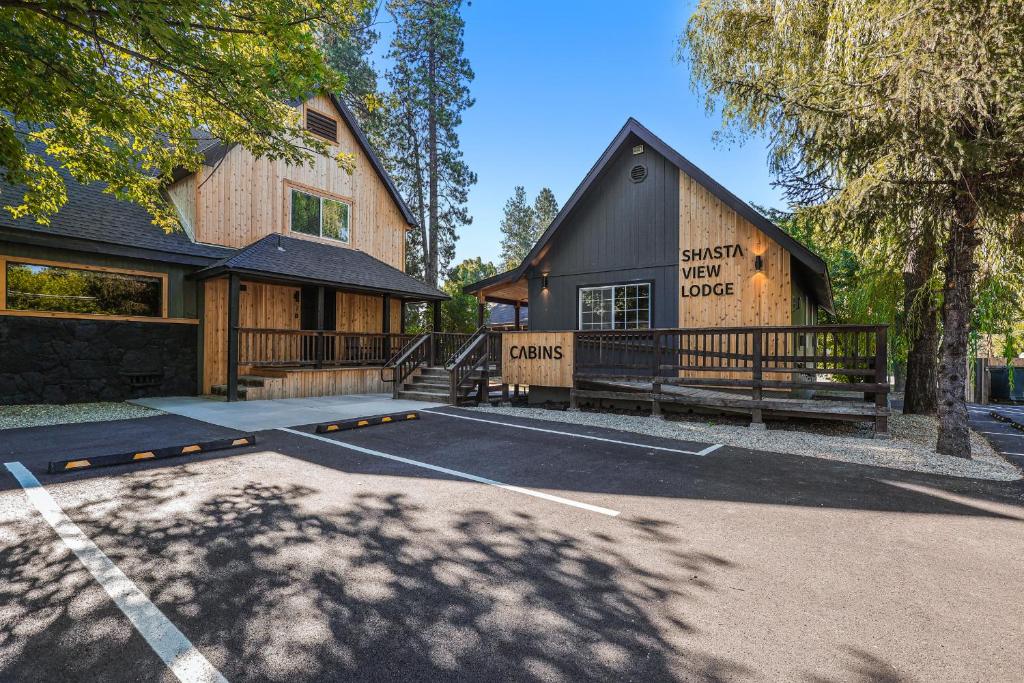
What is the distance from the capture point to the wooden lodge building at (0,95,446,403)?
32.2 ft

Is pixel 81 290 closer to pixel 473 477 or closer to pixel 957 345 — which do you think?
pixel 473 477

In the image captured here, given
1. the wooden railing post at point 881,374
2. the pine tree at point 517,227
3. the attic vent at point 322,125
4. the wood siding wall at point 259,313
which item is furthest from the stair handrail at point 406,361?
the pine tree at point 517,227

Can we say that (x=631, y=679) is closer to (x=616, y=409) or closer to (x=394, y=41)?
(x=616, y=409)

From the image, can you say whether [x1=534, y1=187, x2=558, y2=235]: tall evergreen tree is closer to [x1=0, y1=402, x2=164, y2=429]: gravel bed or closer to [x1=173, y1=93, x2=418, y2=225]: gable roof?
[x1=173, y1=93, x2=418, y2=225]: gable roof

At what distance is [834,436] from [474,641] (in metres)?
7.51

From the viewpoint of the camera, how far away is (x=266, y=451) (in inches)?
241

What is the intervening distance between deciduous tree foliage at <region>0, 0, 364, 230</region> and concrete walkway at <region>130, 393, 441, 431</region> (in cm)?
407

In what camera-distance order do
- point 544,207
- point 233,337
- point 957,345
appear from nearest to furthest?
point 957,345 < point 233,337 < point 544,207

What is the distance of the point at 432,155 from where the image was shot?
84.1 feet

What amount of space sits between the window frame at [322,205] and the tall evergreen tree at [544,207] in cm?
3893

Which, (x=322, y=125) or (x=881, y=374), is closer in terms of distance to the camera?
(x=881, y=374)

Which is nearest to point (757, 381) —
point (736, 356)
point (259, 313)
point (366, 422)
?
point (736, 356)

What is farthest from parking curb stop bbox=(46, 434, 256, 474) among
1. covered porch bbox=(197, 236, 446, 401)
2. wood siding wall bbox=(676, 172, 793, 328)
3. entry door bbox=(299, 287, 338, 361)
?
wood siding wall bbox=(676, 172, 793, 328)

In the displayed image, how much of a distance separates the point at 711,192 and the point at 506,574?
10.2m
